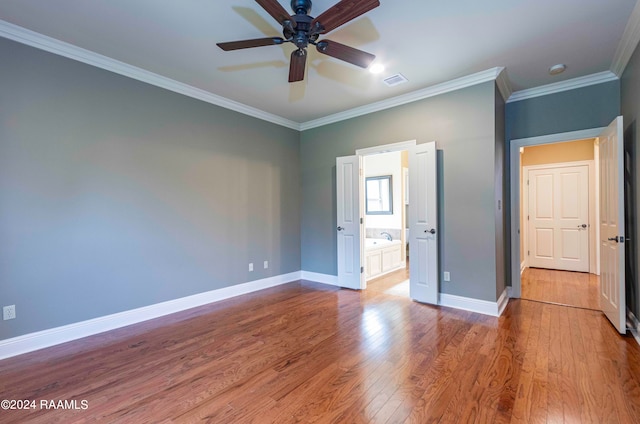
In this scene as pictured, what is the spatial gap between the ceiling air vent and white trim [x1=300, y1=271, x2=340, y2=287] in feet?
10.3

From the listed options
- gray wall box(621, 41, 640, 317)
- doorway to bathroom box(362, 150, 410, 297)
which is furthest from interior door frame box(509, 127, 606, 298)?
doorway to bathroom box(362, 150, 410, 297)

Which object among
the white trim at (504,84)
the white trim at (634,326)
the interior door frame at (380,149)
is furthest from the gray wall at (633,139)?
the interior door frame at (380,149)

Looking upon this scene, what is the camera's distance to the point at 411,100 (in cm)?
404

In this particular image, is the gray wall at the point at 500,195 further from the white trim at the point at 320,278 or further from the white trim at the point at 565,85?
the white trim at the point at 320,278

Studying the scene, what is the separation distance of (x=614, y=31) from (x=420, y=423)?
3.78m

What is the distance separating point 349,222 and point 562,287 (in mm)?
3590

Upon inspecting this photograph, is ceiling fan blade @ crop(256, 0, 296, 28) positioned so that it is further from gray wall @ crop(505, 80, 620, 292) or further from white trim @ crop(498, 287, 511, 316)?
white trim @ crop(498, 287, 511, 316)

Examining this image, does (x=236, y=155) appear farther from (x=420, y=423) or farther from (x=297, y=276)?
(x=420, y=423)

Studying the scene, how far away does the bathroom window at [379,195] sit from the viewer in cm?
662

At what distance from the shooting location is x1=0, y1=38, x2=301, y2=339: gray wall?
2613mm

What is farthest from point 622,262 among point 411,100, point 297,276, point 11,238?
point 11,238

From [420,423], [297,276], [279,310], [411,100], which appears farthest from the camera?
[297,276]

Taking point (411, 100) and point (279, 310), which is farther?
point (411, 100)

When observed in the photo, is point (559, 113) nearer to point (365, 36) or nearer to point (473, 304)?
point (473, 304)
